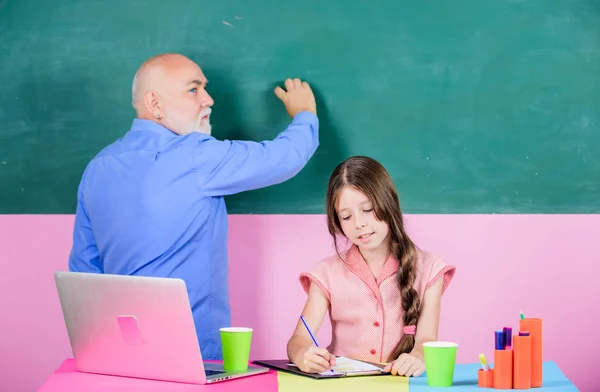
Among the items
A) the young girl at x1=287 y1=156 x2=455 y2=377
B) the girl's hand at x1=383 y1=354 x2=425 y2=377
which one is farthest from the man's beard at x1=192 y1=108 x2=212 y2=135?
the girl's hand at x1=383 y1=354 x2=425 y2=377

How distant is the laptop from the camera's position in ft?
5.85

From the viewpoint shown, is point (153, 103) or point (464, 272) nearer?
point (153, 103)

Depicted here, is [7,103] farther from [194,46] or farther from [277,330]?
[277,330]

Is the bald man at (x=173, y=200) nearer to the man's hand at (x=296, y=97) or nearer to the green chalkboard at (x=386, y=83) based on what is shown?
the man's hand at (x=296, y=97)

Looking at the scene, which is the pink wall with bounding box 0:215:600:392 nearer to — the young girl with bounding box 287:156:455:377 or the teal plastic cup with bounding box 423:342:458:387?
the young girl with bounding box 287:156:455:377

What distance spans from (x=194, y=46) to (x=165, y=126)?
15.8 inches

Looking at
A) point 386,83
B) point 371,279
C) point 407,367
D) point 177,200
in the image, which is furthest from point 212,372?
point 386,83

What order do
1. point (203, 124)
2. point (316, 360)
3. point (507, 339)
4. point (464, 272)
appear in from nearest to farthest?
point (507, 339), point (316, 360), point (203, 124), point (464, 272)

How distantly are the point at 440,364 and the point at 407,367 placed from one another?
4.1 inches

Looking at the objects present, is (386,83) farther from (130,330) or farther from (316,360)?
(130,330)

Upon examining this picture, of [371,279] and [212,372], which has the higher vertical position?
[371,279]

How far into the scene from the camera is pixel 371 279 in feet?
7.57

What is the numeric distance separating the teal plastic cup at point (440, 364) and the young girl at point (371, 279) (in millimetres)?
405

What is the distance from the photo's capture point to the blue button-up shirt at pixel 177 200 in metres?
2.48
